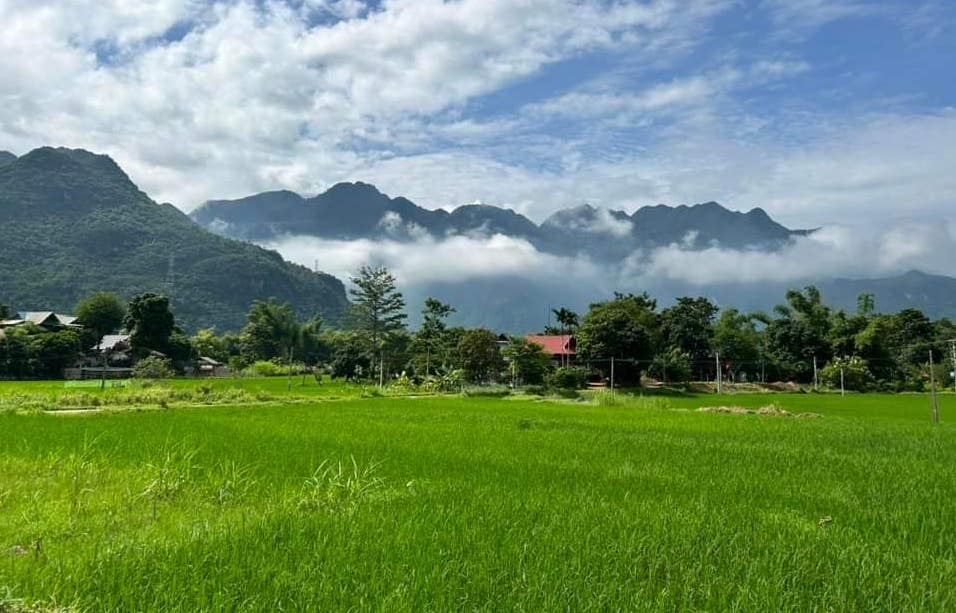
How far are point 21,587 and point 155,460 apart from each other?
15.2 feet

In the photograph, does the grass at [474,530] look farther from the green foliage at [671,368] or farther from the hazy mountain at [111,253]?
the hazy mountain at [111,253]

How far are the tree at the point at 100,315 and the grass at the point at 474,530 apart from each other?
49224 millimetres

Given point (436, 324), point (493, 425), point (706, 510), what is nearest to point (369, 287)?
point (436, 324)

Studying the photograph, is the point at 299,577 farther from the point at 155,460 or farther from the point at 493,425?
the point at 493,425

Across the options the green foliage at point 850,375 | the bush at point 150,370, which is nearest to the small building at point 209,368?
the bush at point 150,370

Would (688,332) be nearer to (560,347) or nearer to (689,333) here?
(689,333)

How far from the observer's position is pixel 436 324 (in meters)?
45.6

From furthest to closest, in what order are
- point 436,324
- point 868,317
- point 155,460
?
point 868,317
point 436,324
point 155,460

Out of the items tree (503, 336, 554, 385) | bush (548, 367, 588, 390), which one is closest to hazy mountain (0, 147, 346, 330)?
tree (503, 336, 554, 385)

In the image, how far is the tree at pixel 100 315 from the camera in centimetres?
5078

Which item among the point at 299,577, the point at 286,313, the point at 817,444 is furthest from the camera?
the point at 286,313

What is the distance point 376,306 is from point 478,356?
1212 cm

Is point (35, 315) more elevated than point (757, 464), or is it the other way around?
point (35, 315)

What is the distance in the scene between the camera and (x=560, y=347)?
1938 inches
